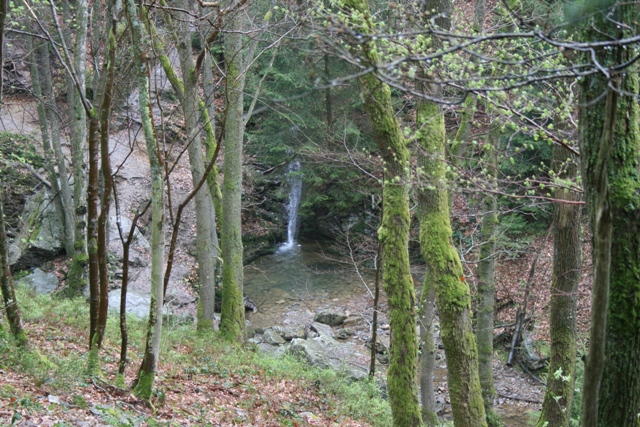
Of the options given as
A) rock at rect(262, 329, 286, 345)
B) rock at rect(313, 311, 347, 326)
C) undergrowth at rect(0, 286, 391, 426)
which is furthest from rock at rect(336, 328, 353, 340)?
undergrowth at rect(0, 286, 391, 426)

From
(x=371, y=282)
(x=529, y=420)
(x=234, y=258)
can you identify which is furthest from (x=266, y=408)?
(x=371, y=282)

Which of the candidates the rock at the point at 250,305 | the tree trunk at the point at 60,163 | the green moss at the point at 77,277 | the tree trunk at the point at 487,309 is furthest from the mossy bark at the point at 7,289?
the rock at the point at 250,305

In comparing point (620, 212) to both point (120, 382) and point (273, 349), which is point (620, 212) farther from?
point (273, 349)

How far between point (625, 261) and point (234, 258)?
329 inches

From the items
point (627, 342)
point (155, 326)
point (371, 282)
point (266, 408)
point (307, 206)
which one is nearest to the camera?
point (627, 342)

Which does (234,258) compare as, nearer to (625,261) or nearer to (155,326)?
(155,326)

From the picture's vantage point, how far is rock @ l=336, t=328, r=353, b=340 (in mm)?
14867

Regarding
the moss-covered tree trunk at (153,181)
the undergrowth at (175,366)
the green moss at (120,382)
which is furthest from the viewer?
the green moss at (120,382)

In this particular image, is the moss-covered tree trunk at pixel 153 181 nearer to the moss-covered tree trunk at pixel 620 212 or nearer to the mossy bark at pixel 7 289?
the mossy bark at pixel 7 289

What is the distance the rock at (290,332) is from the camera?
47.1 ft

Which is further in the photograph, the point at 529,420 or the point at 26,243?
the point at 26,243

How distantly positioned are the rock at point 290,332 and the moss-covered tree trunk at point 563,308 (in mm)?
8400

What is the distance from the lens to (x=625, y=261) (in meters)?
3.33

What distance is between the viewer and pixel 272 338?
13.8m
